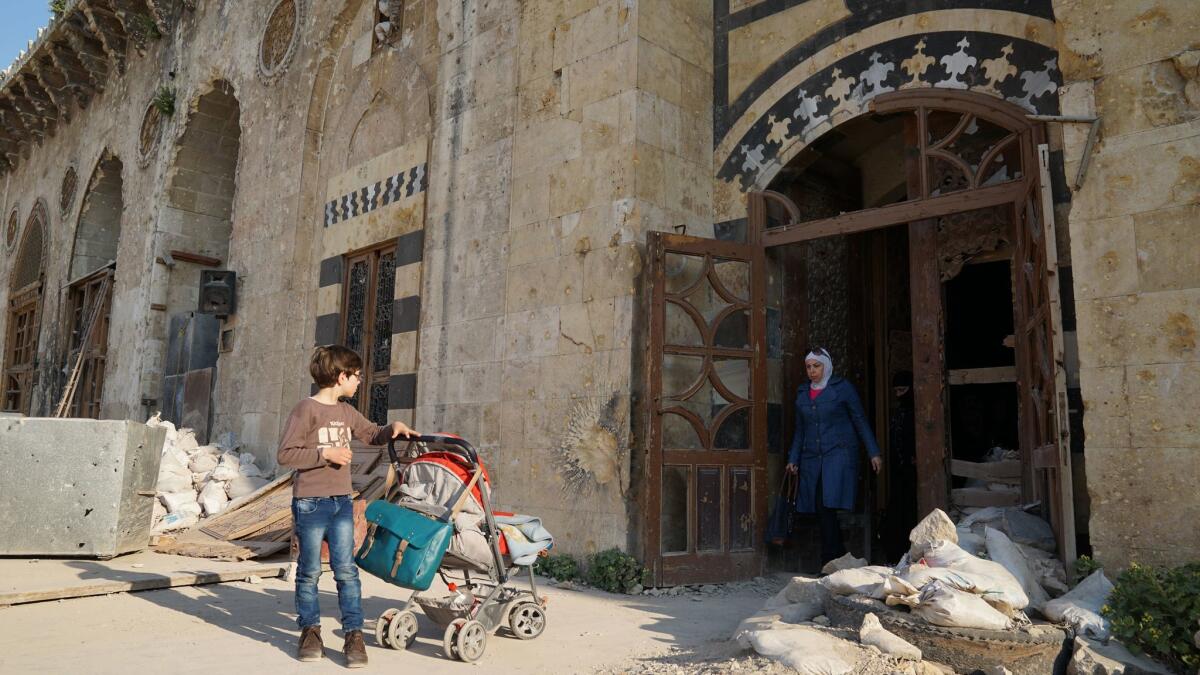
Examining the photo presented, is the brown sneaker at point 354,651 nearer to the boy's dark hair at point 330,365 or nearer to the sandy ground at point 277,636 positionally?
the sandy ground at point 277,636

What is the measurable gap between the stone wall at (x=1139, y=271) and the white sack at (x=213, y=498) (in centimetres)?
776

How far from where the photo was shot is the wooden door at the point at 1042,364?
4.40 metres

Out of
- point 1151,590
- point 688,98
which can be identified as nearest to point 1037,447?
point 1151,590

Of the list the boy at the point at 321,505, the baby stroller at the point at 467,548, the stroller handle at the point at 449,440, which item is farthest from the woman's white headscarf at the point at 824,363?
the boy at the point at 321,505

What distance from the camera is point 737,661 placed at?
367cm

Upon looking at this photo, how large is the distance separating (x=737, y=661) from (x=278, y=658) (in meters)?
2.01

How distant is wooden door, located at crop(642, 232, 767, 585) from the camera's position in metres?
6.15

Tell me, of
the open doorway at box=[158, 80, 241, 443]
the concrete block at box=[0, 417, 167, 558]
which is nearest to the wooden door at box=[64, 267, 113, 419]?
the open doorway at box=[158, 80, 241, 443]

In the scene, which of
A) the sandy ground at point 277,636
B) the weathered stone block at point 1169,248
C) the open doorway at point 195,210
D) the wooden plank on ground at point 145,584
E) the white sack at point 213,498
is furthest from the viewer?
the open doorway at point 195,210

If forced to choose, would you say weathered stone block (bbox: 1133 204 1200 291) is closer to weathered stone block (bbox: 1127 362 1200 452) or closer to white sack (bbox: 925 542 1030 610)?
weathered stone block (bbox: 1127 362 1200 452)

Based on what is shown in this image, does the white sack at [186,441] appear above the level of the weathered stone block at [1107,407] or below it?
below

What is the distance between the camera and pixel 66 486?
20.9ft

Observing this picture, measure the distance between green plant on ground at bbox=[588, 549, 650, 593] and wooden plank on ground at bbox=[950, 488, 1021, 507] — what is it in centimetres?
222

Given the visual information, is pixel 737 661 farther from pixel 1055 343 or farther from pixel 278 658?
pixel 1055 343
